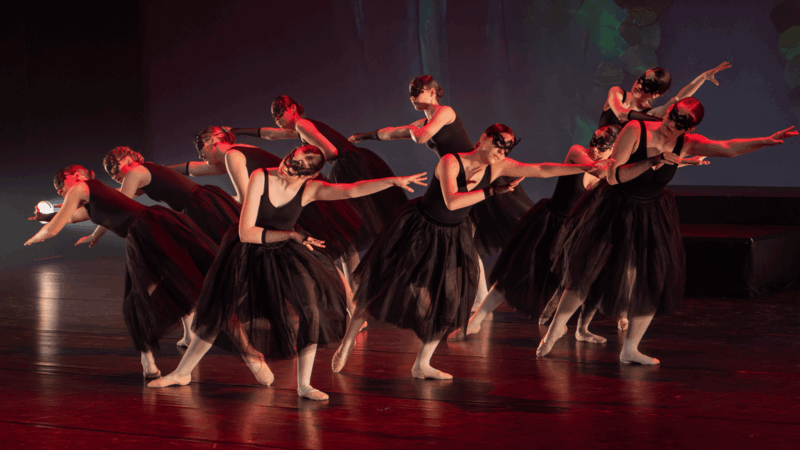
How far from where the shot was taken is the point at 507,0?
8203 mm

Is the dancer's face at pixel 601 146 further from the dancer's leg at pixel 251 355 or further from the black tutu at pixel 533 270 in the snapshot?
the dancer's leg at pixel 251 355

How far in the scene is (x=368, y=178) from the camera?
477cm

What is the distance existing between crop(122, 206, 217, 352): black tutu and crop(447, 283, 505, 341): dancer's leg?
1364mm

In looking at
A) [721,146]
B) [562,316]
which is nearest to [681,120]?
[721,146]

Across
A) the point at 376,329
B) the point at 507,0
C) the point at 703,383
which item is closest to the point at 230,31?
the point at 507,0

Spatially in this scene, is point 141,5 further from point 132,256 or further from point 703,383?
point 703,383

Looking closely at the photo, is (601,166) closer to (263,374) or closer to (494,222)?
(494,222)

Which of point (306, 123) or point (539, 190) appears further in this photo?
point (539, 190)

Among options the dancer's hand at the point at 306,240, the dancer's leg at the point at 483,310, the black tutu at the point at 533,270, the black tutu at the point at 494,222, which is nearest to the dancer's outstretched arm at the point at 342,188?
the dancer's hand at the point at 306,240

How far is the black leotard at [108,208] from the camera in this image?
347 centimetres

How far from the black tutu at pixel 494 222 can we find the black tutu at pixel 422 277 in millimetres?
1080

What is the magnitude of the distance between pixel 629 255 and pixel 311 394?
58.5 inches

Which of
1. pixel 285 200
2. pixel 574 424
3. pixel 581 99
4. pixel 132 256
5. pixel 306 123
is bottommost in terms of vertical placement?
pixel 574 424

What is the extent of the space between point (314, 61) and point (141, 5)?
7.42 feet
